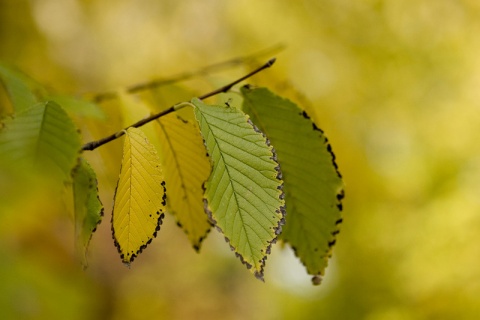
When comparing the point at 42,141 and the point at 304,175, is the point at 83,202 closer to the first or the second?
the point at 42,141

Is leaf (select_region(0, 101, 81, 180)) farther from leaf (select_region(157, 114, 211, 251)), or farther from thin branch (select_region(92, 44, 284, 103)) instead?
thin branch (select_region(92, 44, 284, 103))

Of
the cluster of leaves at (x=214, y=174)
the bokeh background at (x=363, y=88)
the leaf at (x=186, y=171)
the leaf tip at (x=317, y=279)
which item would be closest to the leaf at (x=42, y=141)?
the cluster of leaves at (x=214, y=174)

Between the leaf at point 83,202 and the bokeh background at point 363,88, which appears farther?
the bokeh background at point 363,88

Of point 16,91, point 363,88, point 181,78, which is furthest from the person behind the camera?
point 363,88

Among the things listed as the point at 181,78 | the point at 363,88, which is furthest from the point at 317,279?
the point at 363,88

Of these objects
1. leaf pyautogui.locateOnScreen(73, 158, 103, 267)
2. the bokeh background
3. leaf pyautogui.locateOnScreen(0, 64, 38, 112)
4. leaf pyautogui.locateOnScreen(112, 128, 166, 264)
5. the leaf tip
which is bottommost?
leaf pyautogui.locateOnScreen(73, 158, 103, 267)

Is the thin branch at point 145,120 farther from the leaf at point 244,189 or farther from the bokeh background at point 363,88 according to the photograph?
the bokeh background at point 363,88

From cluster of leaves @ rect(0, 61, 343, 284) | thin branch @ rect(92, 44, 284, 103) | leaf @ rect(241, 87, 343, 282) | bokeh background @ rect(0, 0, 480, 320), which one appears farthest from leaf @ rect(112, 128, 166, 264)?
bokeh background @ rect(0, 0, 480, 320)

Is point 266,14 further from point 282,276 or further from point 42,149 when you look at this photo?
point 42,149

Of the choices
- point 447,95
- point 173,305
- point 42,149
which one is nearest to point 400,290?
point 447,95
